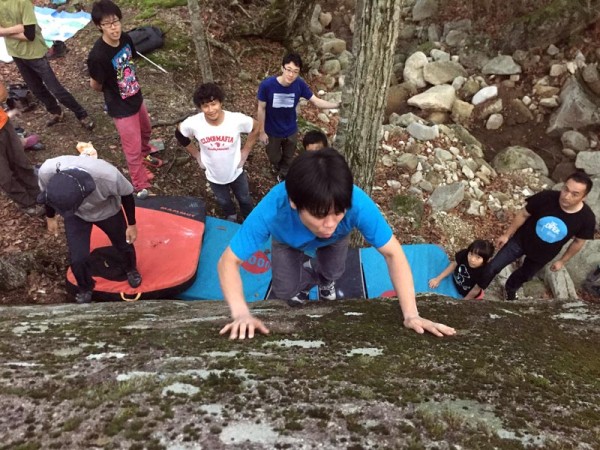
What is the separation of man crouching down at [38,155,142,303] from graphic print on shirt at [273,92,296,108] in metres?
2.46

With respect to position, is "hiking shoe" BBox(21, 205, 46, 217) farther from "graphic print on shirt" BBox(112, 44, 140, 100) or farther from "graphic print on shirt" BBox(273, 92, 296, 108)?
"graphic print on shirt" BBox(273, 92, 296, 108)

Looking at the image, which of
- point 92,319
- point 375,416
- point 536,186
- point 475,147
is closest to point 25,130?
point 92,319

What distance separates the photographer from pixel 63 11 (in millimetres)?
9180

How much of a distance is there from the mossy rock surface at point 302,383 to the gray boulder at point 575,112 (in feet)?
28.1

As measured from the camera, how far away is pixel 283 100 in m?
5.60

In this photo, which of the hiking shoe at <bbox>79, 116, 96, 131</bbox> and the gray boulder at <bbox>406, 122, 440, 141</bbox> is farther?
the gray boulder at <bbox>406, 122, 440, 141</bbox>

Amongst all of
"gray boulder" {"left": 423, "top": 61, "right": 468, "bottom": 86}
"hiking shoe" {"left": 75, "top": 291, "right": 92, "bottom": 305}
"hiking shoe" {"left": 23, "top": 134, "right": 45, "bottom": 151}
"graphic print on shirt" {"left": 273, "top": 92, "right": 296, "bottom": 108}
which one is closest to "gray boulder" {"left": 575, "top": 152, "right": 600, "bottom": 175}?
"gray boulder" {"left": 423, "top": 61, "right": 468, "bottom": 86}

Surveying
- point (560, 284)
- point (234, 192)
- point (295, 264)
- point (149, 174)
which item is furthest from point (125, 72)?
point (560, 284)

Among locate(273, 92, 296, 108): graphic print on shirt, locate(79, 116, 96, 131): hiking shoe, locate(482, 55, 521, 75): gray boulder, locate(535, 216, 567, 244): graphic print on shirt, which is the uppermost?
locate(482, 55, 521, 75): gray boulder

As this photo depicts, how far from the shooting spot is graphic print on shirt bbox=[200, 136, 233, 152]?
4.79 metres

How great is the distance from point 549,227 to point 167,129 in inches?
223

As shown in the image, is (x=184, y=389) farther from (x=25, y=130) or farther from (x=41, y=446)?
(x=25, y=130)

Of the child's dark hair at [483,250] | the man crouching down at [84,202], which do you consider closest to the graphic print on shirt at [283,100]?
the man crouching down at [84,202]

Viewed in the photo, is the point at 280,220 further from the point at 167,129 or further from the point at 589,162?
the point at 589,162
